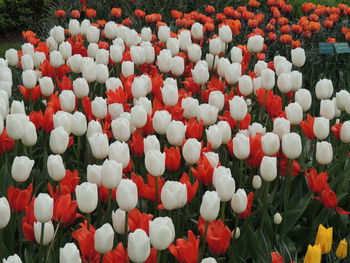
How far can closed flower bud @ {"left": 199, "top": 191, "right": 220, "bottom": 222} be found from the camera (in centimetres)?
201

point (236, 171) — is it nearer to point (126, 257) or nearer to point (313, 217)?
point (313, 217)

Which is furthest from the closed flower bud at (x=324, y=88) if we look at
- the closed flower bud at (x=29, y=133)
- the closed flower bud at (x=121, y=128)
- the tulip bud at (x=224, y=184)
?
the closed flower bud at (x=29, y=133)

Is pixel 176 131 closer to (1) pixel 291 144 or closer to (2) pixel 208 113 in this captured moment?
(2) pixel 208 113

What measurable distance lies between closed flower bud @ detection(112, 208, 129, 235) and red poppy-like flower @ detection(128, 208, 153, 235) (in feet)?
0.10

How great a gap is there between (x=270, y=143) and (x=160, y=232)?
0.84 m

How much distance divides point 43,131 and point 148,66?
3.90 feet

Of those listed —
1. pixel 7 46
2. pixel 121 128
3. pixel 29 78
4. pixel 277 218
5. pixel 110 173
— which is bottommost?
pixel 7 46

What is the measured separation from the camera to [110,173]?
2.11m

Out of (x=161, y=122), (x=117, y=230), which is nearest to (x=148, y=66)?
(x=161, y=122)

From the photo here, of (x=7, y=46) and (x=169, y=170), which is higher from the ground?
(x=169, y=170)

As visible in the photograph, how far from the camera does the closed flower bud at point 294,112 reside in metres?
2.88

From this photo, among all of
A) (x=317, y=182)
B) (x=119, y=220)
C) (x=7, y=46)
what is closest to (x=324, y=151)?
(x=317, y=182)

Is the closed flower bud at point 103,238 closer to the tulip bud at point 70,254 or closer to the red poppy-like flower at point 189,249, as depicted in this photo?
the tulip bud at point 70,254

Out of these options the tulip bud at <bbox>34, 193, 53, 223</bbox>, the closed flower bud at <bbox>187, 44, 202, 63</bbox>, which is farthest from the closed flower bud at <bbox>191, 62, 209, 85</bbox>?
the tulip bud at <bbox>34, 193, 53, 223</bbox>
